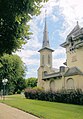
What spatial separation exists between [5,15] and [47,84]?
34436 mm

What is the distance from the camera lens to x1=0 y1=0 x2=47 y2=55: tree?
10570 mm

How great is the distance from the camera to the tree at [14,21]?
1057 centimetres

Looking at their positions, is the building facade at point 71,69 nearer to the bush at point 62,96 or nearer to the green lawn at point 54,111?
the bush at point 62,96

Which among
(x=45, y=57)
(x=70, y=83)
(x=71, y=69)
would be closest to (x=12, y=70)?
(x=45, y=57)

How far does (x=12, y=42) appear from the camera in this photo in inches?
524

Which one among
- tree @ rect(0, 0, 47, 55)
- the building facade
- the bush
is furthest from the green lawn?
the building facade

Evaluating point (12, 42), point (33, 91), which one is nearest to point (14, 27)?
point (12, 42)

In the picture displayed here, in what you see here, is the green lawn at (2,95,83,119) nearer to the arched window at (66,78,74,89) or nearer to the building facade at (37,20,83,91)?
the building facade at (37,20,83,91)

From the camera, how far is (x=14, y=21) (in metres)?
11.7


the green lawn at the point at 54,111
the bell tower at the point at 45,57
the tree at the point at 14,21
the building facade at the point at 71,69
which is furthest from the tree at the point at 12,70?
the tree at the point at 14,21

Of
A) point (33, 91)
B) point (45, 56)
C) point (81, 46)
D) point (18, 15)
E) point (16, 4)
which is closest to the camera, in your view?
point (16, 4)

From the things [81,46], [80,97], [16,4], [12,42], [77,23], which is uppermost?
[77,23]

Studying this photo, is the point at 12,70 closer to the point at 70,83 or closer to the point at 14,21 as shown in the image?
the point at 70,83

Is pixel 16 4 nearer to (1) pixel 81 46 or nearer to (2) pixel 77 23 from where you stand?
(1) pixel 81 46
